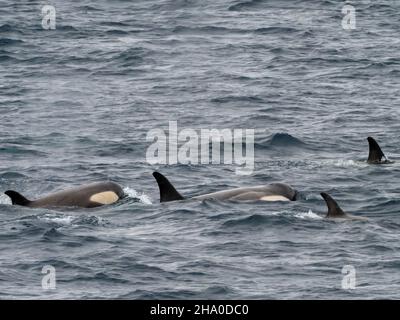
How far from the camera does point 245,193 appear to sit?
77.0 feet

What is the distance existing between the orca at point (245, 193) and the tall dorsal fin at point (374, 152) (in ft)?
11.2

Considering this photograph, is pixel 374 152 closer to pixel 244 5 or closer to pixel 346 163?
pixel 346 163

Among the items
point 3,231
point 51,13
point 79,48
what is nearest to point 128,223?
point 3,231

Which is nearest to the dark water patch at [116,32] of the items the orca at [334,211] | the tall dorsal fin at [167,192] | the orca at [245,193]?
the orca at [245,193]

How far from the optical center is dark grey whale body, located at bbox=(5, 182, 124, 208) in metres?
22.7

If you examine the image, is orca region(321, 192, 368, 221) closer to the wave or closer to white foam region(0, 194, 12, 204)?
white foam region(0, 194, 12, 204)

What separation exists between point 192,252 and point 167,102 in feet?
51.8

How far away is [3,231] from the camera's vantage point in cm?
2089

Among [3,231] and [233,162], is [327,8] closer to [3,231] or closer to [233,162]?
[233,162]

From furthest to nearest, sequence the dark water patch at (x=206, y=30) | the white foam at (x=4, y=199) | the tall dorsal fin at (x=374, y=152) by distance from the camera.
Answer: the dark water patch at (x=206, y=30) < the tall dorsal fin at (x=374, y=152) < the white foam at (x=4, y=199)

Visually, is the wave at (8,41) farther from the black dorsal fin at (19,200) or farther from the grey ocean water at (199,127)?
the black dorsal fin at (19,200)

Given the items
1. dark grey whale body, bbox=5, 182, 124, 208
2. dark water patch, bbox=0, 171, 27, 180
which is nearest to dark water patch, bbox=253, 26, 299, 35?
dark water patch, bbox=0, 171, 27, 180

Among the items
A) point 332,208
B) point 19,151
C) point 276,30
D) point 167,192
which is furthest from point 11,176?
point 276,30

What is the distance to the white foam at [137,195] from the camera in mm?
23544
